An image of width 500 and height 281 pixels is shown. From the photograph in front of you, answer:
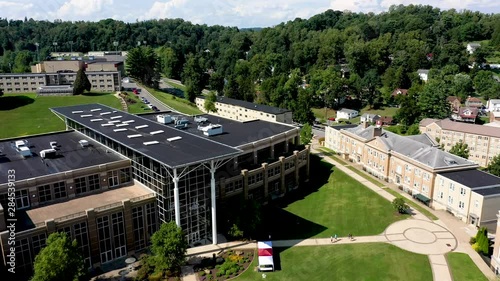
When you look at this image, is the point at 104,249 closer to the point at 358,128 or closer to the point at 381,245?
the point at 381,245

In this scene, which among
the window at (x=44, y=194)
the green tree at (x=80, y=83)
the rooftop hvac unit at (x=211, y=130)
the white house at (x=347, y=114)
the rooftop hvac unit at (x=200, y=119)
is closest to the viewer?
the window at (x=44, y=194)

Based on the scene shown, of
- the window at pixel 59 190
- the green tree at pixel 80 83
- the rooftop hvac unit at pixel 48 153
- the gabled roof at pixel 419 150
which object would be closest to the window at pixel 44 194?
the window at pixel 59 190

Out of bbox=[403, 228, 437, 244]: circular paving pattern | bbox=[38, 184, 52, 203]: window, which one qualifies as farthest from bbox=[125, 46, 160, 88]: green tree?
bbox=[403, 228, 437, 244]: circular paving pattern

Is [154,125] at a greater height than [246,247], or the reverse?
[154,125]

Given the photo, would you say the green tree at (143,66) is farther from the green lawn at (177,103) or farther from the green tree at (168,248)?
the green tree at (168,248)

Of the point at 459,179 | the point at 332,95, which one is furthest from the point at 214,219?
the point at 332,95

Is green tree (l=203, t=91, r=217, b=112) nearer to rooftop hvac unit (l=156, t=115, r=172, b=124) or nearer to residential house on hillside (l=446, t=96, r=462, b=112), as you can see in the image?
rooftop hvac unit (l=156, t=115, r=172, b=124)

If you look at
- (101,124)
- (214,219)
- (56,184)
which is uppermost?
(101,124)

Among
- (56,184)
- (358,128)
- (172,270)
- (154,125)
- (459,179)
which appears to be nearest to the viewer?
(172,270)

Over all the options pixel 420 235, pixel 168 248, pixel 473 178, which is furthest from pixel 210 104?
pixel 168 248
